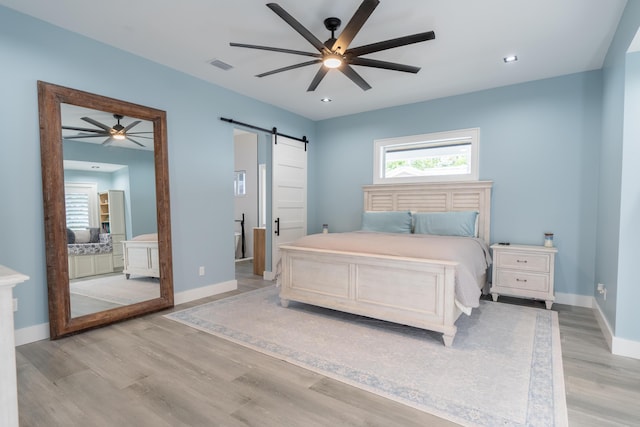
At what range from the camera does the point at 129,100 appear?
3328 mm

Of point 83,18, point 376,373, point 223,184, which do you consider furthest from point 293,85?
point 376,373

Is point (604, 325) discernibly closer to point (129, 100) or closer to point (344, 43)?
point (344, 43)

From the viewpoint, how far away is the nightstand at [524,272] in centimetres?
359

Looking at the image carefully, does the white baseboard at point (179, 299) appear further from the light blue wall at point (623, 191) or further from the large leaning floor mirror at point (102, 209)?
the light blue wall at point (623, 191)

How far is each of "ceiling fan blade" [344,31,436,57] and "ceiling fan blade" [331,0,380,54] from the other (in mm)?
112

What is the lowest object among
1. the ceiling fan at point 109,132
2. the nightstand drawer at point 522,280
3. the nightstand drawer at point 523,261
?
the nightstand drawer at point 522,280

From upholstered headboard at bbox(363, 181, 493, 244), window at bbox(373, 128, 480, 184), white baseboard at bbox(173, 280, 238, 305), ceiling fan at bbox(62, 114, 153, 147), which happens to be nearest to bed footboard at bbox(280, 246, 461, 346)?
white baseboard at bbox(173, 280, 238, 305)

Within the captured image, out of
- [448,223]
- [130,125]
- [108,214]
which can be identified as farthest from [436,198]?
[108,214]

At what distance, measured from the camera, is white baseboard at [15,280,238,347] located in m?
2.65

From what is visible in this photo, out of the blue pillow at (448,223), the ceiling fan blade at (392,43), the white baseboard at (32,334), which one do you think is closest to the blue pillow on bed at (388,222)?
the blue pillow at (448,223)

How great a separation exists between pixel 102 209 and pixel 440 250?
11.0 ft

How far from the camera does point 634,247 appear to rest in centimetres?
243

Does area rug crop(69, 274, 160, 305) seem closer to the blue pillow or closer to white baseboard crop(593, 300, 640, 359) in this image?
the blue pillow

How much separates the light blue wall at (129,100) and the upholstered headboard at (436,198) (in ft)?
6.53
